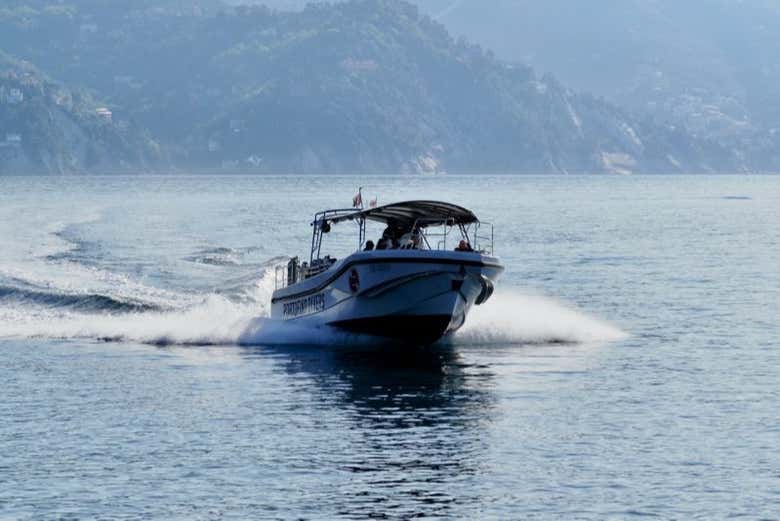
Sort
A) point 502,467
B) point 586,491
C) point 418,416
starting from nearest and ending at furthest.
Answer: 1. point 586,491
2. point 502,467
3. point 418,416

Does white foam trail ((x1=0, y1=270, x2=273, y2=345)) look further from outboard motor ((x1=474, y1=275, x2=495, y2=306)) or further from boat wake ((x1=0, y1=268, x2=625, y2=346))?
outboard motor ((x1=474, y1=275, x2=495, y2=306))

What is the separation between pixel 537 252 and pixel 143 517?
55.6 m

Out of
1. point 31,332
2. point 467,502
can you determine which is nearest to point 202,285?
point 31,332

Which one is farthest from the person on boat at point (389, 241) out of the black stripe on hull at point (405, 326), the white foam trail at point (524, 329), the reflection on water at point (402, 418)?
the white foam trail at point (524, 329)

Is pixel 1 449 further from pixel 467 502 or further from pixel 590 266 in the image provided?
pixel 590 266

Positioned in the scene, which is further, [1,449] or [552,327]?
[552,327]

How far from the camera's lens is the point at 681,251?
77.4m

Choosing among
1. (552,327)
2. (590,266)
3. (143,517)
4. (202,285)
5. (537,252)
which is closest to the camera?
(143,517)

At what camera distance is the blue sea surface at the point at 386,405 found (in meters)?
22.0

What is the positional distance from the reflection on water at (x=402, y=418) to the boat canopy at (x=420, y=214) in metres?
3.22

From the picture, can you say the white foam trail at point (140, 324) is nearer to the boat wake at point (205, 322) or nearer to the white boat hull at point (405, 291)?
the boat wake at point (205, 322)

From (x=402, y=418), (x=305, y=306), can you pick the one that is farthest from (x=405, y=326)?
(x=402, y=418)

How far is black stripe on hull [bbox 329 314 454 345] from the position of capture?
117 feet

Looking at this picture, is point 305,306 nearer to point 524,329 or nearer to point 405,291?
point 405,291
